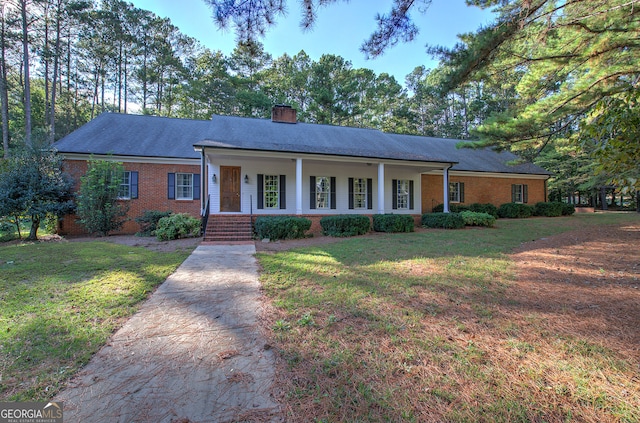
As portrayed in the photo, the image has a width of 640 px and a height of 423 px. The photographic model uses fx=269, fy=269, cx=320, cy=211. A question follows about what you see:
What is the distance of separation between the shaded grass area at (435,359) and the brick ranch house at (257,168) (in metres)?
7.49

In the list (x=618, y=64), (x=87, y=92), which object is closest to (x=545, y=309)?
(x=618, y=64)

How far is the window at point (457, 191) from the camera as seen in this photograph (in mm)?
16672

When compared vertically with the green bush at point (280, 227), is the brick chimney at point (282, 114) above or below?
above

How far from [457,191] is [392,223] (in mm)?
8054

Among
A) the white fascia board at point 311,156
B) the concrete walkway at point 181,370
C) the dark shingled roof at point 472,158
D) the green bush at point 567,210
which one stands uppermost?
the dark shingled roof at point 472,158

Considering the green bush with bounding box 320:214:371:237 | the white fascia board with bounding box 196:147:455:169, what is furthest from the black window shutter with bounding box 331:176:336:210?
the green bush with bounding box 320:214:371:237

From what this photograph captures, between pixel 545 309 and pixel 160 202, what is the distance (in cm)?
1439

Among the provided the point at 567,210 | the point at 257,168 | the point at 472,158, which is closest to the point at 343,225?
the point at 257,168

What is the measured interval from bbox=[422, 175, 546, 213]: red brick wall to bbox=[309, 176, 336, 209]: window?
6062 millimetres

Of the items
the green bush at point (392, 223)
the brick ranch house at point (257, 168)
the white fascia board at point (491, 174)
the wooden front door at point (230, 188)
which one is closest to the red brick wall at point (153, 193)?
the brick ranch house at point (257, 168)

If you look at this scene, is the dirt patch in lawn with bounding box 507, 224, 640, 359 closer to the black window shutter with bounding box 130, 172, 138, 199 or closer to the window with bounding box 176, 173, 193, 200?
the window with bounding box 176, 173, 193, 200

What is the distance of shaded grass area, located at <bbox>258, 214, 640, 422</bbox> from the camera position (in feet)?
5.42

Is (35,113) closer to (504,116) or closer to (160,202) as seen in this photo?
(160,202)

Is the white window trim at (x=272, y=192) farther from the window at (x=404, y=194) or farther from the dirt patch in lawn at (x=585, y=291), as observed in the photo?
the dirt patch in lawn at (x=585, y=291)
